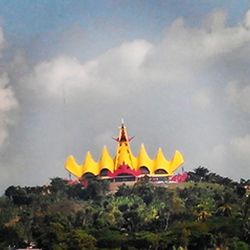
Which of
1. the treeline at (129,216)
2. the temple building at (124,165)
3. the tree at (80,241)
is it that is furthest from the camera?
the temple building at (124,165)

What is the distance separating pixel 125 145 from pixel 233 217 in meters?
25.9

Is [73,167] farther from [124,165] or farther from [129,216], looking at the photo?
[129,216]

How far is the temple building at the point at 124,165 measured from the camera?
213 feet

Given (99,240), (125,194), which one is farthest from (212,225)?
(125,194)

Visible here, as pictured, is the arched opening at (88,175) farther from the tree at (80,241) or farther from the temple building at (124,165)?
the tree at (80,241)

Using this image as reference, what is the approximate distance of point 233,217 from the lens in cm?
4122

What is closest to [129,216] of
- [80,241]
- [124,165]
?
[80,241]

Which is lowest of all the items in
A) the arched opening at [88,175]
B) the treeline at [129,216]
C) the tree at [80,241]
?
the tree at [80,241]

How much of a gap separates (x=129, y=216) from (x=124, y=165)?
19657mm

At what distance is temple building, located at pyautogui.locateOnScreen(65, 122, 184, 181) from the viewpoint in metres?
64.8

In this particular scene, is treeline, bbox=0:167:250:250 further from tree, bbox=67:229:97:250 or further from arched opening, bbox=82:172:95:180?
arched opening, bbox=82:172:95:180

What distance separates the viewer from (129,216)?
45.1 m

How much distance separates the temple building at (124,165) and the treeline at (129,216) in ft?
6.00

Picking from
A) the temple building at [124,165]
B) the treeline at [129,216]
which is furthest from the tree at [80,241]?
the temple building at [124,165]
